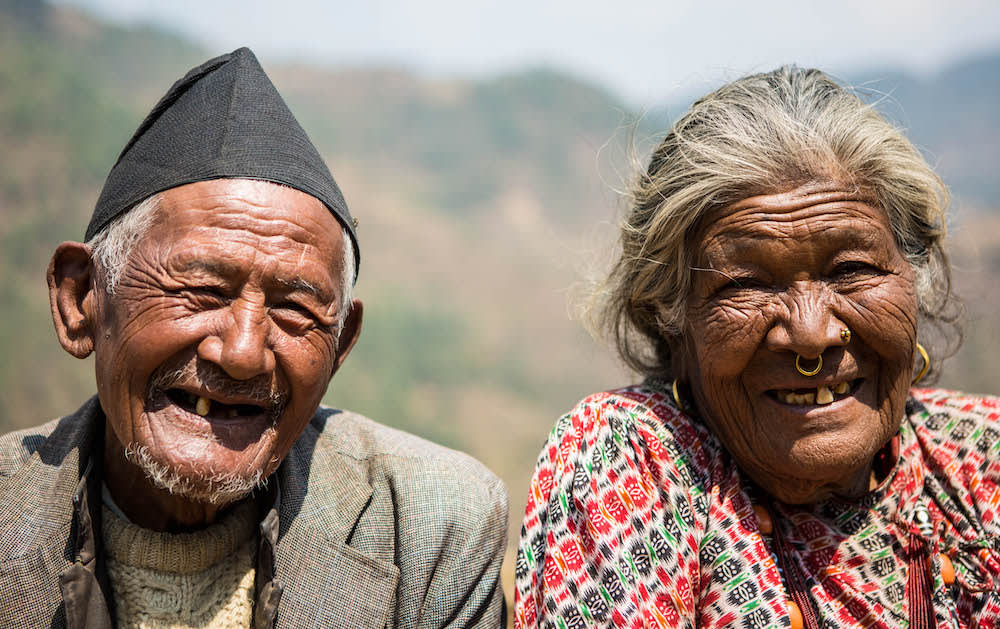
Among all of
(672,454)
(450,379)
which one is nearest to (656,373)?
(672,454)

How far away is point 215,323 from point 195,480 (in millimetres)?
423

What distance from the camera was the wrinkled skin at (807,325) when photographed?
7.31 ft

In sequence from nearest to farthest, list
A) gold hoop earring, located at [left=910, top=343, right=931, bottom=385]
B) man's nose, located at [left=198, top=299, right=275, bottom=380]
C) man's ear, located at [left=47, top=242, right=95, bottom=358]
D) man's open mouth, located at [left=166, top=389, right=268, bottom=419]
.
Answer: man's nose, located at [left=198, top=299, right=275, bottom=380], man's open mouth, located at [left=166, top=389, right=268, bottom=419], man's ear, located at [left=47, top=242, right=95, bottom=358], gold hoop earring, located at [left=910, top=343, right=931, bottom=385]

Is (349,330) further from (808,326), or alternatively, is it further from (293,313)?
(808,326)

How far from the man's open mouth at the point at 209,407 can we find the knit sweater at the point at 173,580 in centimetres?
41

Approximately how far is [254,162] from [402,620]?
4.64 feet

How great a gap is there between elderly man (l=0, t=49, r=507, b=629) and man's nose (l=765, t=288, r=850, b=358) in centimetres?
106

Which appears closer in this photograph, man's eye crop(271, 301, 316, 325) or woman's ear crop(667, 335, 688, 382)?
man's eye crop(271, 301, 316, 325)

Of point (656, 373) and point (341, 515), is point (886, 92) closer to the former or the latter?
point (656, 373)

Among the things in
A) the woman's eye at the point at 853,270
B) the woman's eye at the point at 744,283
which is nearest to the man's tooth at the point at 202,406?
the woman's eye at the point at 744,283

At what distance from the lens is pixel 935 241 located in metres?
2.52

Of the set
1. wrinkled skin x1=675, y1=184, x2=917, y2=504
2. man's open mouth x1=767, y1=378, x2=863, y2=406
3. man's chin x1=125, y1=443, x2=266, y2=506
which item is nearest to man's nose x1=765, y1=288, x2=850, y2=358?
wrinkled skin x1=675, y1=184, x2=917, y2=504

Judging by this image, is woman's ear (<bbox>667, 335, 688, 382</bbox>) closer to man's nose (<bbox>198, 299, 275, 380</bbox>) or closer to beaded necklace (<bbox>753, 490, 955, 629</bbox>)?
beaded necklace (<bbox>753, 490, 955, 629</bbox>)

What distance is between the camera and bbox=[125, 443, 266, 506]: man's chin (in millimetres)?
2178
